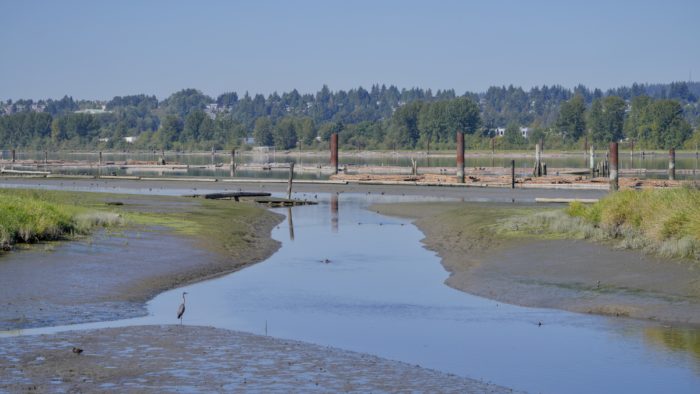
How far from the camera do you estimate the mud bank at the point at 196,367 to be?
45.9 ft

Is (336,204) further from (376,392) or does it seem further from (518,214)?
(376,392)

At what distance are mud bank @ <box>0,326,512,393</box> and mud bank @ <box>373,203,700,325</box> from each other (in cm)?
655

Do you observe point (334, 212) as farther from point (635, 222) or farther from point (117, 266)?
point (117, 266)

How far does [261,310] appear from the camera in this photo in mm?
20953

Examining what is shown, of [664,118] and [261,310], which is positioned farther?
[664,118]

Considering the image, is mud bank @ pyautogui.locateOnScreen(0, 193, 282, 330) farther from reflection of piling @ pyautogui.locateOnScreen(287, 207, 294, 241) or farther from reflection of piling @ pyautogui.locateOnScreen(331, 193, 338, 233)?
reflection of piling @ pyautogui.locateOnScreen(331, 193, 338, 233)

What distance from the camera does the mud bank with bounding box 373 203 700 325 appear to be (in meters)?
20.4

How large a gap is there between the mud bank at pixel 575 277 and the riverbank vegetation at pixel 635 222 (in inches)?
19.8

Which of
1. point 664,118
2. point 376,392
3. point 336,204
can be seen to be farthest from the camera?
point 664,118

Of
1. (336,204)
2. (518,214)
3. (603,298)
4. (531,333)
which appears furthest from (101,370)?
(336,204)

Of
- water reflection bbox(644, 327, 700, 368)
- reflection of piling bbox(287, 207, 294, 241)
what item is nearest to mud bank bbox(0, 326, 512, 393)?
water reflection bbox(644, 327, 700, 368)

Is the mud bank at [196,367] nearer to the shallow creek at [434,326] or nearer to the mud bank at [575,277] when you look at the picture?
the shallow creek at [434,326]

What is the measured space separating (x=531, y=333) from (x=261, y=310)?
18.3ft

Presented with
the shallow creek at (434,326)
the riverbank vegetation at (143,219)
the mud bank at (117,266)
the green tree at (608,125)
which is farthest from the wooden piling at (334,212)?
the green tree at (608,125)
